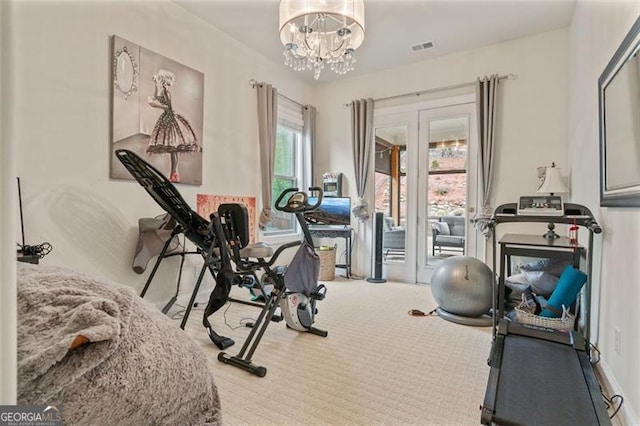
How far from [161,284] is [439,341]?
2.78 meters

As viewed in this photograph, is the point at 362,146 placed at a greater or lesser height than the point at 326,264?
greater

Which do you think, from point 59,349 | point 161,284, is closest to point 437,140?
point 161,284

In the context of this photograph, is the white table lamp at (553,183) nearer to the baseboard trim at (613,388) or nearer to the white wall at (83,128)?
the baseboard trim at (613,388)

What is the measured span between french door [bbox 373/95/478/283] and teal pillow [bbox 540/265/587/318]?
6.35ft

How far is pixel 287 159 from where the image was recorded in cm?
536

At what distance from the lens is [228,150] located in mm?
4164

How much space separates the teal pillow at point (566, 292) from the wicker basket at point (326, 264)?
9.75 feet

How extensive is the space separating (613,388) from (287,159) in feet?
14.9

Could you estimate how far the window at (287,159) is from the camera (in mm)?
5062

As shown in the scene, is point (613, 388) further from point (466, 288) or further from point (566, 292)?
point (466, 288)

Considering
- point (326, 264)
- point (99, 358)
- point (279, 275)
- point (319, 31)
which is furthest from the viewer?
point (326, 264)

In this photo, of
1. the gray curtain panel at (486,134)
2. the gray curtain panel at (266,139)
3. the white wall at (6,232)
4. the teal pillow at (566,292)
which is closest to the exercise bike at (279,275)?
the teal pillow at (566,292)

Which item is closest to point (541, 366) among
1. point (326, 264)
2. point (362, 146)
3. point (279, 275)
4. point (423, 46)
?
point (279, 275)

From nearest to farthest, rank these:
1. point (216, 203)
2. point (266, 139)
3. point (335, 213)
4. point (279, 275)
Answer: point (279, 275) → point (216, 203) → point (266, 139) → point (335, 213)
